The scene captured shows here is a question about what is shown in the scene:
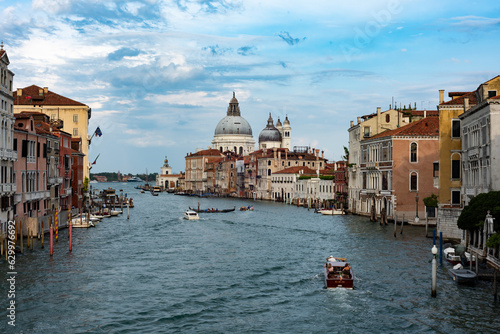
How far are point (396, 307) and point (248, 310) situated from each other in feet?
16.0

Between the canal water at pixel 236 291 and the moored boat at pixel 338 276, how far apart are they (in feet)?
1.08

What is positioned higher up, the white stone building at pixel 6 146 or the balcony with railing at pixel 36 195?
the white stone building at pixel 6 146

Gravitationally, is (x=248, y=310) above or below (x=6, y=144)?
below

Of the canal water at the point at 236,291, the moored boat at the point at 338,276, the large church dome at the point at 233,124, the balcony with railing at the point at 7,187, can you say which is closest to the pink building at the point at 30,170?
the balcony with railing at the point at 7,187

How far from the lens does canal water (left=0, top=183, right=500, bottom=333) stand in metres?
18.9

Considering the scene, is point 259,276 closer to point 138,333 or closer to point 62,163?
point 138,333

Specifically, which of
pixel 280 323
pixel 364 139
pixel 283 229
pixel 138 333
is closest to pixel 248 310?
pixel 280 323

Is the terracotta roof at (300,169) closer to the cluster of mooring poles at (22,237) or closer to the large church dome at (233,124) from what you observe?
the cluster of mooring poles at (22,237)

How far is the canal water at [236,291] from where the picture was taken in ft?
61.9

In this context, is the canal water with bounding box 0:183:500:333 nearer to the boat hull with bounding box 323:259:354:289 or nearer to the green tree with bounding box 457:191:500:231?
the boat hull with bounding box 323:259:354:289

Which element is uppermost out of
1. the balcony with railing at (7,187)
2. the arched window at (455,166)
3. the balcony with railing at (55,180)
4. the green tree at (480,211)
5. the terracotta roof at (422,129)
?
the terracotta roof at (422,129)

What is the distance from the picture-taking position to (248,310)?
814 inches

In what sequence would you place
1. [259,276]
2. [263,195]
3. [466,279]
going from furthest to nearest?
[263,195], [259,276], [466,279]

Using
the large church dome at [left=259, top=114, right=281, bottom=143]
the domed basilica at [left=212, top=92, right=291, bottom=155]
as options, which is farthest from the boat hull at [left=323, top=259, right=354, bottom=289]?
the domed basilica at [left=212, top=92, right=291, bottom=155]
